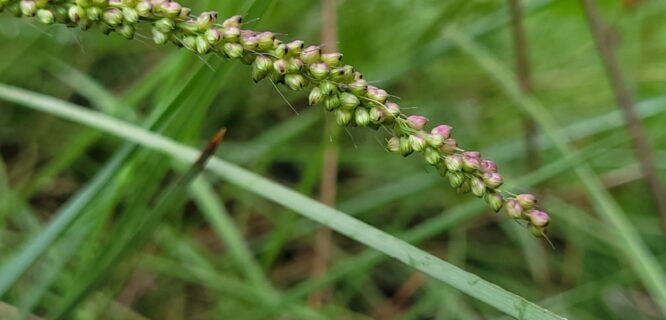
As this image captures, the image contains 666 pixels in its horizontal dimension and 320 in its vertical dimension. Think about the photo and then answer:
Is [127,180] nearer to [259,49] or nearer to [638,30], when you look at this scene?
[259,49]

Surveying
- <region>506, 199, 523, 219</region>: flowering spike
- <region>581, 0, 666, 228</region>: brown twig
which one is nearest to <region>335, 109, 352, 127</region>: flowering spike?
<region>506, 199, 523, 219</region>: flowering spike

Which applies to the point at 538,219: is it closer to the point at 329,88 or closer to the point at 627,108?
the point at 329,88

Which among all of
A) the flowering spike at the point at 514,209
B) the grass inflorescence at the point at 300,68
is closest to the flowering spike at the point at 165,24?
the grass inflorescence at the point at 300,68

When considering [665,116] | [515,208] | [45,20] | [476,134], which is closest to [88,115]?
[45,20]

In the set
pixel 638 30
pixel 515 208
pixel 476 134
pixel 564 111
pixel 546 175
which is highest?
pixel 638 30

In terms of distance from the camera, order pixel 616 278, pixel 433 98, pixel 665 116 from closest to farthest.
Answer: pixel 616 278
pixel 665 116
pixel 433 98

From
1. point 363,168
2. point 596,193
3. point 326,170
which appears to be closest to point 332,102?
point 596,193

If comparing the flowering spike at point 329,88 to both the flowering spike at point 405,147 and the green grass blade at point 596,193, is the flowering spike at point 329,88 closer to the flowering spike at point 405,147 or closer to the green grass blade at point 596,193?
the flowering spike at point 405,147
